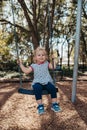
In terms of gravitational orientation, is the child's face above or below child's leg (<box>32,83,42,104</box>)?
above

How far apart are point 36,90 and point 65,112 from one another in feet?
4.75

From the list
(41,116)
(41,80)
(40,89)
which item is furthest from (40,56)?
(41,116)

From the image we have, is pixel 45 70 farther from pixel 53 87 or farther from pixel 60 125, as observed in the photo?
pixel 60 125

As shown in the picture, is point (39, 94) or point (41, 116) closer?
point (39, 94)

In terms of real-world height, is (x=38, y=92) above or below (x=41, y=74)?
below

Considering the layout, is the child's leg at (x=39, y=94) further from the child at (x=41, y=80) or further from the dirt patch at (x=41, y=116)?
the dirt patch at (x=41, y=116)

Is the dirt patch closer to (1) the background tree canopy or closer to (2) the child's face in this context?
(2) the child's face

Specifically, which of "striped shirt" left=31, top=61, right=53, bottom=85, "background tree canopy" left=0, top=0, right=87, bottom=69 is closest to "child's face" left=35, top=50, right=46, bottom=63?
"striped shirt" left=31, top=61, right=53, bottom=85

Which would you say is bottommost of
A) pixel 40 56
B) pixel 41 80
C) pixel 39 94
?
pixel 39 94

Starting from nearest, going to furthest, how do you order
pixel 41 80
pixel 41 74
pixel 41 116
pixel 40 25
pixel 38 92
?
1. pixel 38 92
2. pixel 41 80
3. pixel 41 74
4. pixel 41 116
5. pixel 40 25

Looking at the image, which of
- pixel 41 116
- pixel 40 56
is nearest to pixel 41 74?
pixel 40 56

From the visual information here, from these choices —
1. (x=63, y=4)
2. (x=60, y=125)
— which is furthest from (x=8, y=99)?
(x=63, y=4)

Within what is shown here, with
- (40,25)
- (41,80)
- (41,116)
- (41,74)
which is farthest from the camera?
(40,25)

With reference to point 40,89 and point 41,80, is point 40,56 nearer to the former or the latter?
point 41,80
